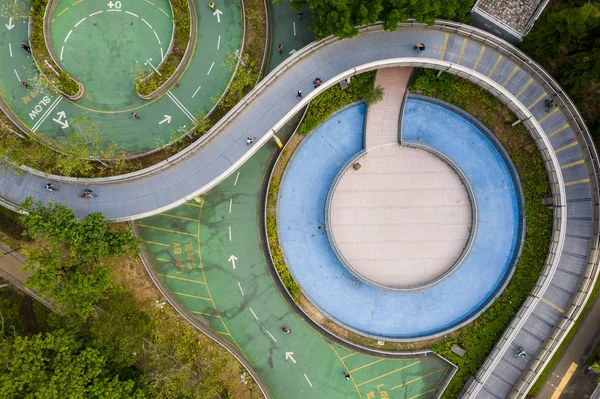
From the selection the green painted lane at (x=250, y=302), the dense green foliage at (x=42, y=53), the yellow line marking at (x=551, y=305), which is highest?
the yellow line marking at (x=551, y=305)

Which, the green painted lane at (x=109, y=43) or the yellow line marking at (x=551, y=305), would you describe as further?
the green painted lane at (x=109, y=43)

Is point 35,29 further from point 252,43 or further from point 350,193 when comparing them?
point 350,193

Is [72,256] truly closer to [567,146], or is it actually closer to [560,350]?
[567,146]

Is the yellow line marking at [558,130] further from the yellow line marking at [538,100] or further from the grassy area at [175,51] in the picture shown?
the grassy area at [175,51]

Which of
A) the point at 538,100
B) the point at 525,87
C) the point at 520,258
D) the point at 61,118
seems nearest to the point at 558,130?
the point at 538,100

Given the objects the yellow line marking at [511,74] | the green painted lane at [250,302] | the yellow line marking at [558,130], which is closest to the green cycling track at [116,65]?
the green painted lane at [250,302]

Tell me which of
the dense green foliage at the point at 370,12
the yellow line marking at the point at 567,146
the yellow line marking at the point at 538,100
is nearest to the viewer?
the dense green foliage at the point at 370,12

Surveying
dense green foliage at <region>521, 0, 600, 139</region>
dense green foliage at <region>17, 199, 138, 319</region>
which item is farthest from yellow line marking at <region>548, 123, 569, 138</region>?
dense green foliage at <region>17, 199, 138, 319</region>
